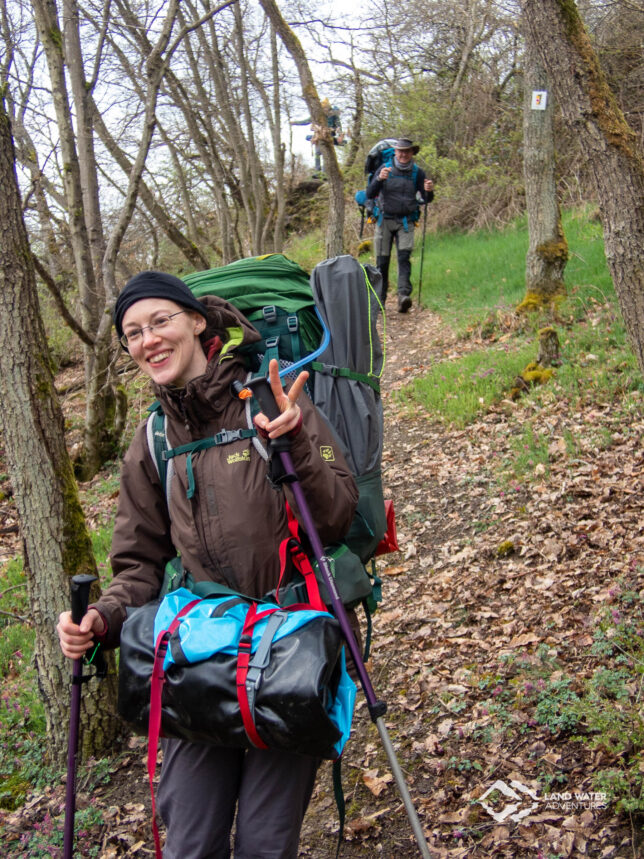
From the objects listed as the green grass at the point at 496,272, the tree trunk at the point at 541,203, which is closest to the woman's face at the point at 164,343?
the green grass at the point at 496,272

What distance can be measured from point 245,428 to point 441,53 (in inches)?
868

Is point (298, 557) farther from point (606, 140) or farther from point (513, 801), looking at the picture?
point (606, 140)

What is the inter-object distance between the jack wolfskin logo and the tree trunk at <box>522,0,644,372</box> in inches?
82.2

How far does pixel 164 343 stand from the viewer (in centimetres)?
256

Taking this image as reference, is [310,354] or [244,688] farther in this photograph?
[310,354]

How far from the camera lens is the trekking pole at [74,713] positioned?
2.31 metres

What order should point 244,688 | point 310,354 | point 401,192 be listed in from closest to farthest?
point 244,688
point 310,354
point 401,192

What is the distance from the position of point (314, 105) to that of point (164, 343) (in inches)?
392

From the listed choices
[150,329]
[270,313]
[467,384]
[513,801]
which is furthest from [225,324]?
[467,384]

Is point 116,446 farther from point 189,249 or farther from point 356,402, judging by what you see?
point 356,402

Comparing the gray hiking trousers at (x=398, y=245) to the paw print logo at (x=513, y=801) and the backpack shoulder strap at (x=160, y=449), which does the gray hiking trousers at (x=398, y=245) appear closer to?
the paw print logo at (x=513, y=801)

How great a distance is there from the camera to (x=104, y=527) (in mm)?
8070

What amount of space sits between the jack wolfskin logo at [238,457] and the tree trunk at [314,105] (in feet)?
32.6

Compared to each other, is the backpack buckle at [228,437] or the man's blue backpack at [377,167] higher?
the man's blue backpack at [377,167]
